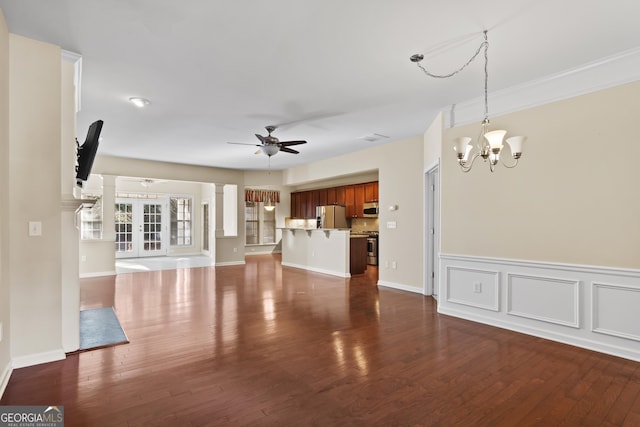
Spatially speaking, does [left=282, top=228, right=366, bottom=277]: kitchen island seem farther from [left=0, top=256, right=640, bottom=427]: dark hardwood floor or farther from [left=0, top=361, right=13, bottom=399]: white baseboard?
[left=0, top=361, right=13, bottom=399]: white baseboard

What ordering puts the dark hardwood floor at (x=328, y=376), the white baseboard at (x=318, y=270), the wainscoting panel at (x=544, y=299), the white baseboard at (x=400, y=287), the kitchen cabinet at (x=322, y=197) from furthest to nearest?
1. the kitchen cabinet at (x=322, y=197)
2. the white baseboard at (x=318, y=270)
3. the white baseboard at (x=400, y=287)
4. the wainscoting panel at (x=544, y=299)
5. the dark hardwood floor at (x=328, y=376)

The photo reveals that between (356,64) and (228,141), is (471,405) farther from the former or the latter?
(228,141)

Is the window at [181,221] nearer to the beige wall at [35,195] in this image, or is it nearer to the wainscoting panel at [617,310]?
the beige wall at [35,195]

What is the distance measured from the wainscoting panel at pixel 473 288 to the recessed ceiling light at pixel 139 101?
4.25m

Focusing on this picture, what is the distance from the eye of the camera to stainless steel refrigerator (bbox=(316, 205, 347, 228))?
30.3 feet

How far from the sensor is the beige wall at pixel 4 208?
2.36 m

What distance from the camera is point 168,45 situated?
107 inches

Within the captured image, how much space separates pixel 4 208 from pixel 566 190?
4.80 metres

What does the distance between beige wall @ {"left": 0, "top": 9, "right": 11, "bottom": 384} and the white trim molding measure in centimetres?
433

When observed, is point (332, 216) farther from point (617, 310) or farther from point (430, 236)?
point (617, 310)

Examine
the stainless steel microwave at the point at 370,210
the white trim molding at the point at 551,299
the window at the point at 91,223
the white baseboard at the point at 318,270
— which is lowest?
the white baseboard at the point at 318,270

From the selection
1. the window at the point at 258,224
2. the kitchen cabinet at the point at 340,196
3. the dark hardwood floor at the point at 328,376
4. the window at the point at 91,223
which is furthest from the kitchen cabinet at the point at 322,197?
→ the dark hardwood floor at the point at 328,376

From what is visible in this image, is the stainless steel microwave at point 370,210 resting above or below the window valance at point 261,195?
below

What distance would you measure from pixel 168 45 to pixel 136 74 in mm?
776
